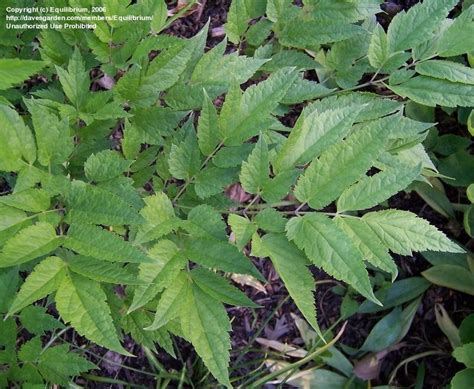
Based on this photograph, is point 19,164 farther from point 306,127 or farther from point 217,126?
point 306,127

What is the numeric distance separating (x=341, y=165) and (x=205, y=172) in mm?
426

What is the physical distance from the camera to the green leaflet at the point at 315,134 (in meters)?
1.45

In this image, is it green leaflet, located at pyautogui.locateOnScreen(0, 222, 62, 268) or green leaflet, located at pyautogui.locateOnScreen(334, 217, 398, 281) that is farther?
green leaflet, located at pyautogui.locateOnScreen(334, 217, 398, 281)

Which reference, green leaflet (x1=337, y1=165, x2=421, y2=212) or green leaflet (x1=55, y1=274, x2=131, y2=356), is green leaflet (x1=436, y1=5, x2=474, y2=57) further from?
green leaflet (x1=55, y1=274, x2=131, y2=356)

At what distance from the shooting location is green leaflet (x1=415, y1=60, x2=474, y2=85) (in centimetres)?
177

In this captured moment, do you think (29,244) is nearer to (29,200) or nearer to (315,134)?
(29,200)

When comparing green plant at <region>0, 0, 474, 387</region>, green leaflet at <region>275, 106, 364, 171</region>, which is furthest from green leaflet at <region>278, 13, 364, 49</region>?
green leaflet at <region>275, 106, 364, 171</region>

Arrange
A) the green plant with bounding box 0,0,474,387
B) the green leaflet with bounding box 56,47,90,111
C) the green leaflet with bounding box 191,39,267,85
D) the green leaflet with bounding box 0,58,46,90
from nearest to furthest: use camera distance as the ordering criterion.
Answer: the green leaflet with bounding box 0,58,46,90
the green plant with bounding box 0,0,474,387
the green leaflet with bounding box 56,47,90,111
the green leaflet with bounding box 191,39,267,85

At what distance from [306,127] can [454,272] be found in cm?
165

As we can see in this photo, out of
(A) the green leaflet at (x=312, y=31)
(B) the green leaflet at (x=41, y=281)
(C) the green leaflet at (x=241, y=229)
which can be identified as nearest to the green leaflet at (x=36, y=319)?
(B) the green leaflet at (x=41, y=281)

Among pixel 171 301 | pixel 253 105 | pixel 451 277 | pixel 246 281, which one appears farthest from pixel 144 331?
pixel 451 277

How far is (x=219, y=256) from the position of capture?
Result: 144 centimetres

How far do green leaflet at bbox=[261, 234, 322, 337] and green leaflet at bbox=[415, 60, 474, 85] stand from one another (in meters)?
0.78

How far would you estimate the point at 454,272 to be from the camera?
276cm
